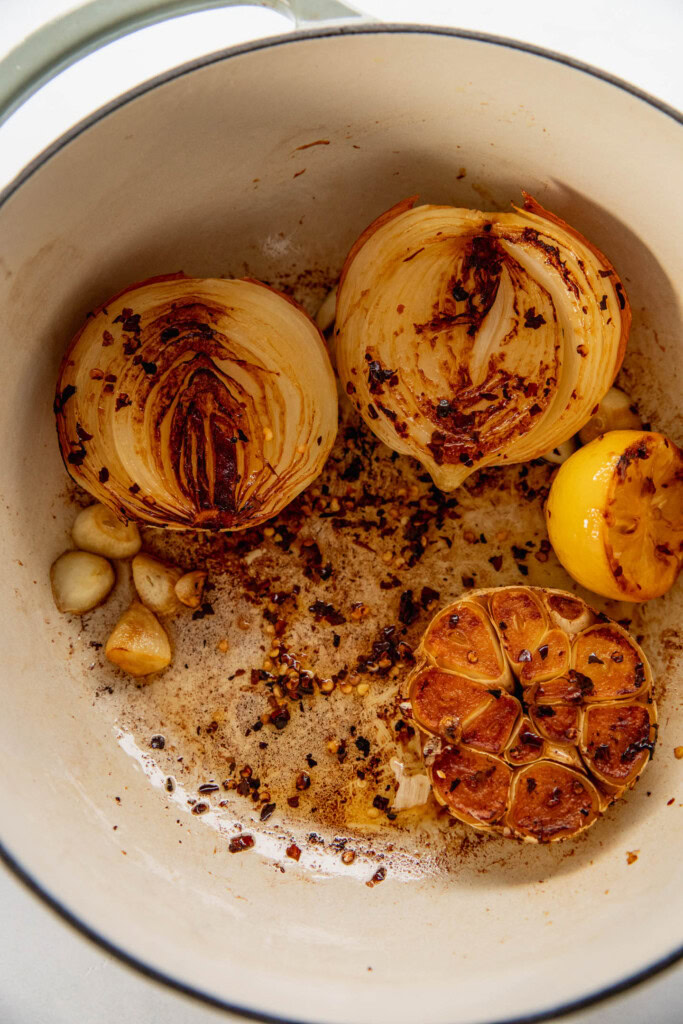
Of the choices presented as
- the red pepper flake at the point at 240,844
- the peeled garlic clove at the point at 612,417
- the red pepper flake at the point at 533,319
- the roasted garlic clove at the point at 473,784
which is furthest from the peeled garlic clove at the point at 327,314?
the red pepper flake at the point at 240,844

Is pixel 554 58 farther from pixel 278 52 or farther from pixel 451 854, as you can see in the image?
pixel 451 854

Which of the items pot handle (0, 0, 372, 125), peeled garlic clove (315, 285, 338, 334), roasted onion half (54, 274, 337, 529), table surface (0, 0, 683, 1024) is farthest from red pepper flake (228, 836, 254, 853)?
pot handle (0, 0, 372, 125)

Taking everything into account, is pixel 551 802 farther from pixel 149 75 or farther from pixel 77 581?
pixel 149 75

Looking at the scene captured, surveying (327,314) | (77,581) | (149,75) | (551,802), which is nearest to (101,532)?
(77,581)

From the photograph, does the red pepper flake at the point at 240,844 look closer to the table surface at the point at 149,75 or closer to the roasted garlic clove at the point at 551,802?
the table surface at the point at 149,75

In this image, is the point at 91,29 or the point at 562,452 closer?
the point at 91,29

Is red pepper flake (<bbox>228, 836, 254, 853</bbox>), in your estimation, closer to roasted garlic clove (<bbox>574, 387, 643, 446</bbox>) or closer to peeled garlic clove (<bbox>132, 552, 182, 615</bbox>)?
peeled garlic clove (<bbox>132, 552, 182, 615</bbox>)

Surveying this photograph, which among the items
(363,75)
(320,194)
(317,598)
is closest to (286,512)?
(317,598)
